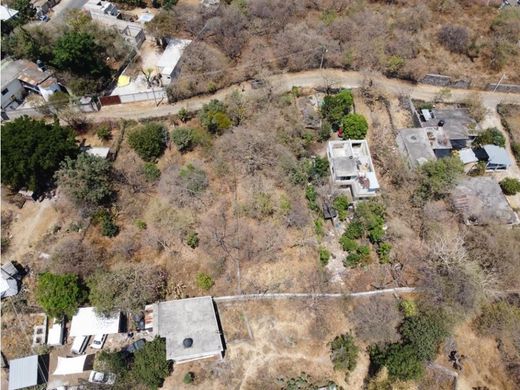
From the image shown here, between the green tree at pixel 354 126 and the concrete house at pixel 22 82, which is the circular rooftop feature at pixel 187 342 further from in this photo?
the concrete house at pixel 22 82

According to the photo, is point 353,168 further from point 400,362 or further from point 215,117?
point 400,362

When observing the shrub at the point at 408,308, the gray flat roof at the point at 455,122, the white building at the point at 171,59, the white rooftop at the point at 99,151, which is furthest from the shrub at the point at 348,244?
the white building at the point at 171,59

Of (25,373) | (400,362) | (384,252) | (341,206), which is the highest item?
(341,206)

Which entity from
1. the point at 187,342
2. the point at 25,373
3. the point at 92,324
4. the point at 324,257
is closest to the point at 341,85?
the point at 324,257

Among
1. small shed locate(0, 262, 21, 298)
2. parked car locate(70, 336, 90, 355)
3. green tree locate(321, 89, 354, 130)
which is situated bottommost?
parked car locate(70, 336, 90, 355)

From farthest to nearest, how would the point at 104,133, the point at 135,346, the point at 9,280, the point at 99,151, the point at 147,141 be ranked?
1. the point at 104,133
2. the point at 99,151
3. the point at 147,141
4. the point at 9,280
5. the point at 135,346

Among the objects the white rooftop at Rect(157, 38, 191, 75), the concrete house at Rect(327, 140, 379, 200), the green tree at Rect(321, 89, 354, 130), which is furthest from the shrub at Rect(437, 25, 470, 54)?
the white rooftop at Rect(157, 38, 191, 75)

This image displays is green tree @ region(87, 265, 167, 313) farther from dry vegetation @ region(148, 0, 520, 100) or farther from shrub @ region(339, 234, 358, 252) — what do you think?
dry vegetation @ region(148, 0, 520, 100)
